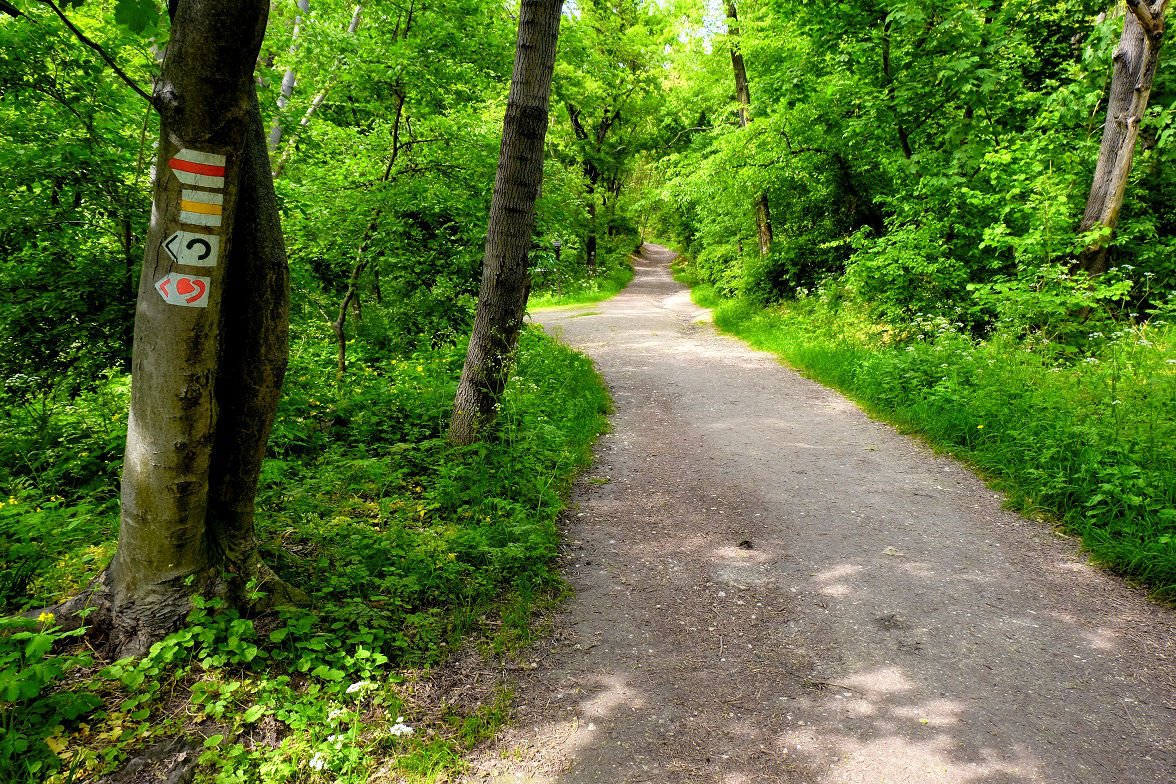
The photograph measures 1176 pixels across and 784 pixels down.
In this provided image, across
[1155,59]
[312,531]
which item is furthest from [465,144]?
[1155,59]

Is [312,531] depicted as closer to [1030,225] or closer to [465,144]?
[465,144]

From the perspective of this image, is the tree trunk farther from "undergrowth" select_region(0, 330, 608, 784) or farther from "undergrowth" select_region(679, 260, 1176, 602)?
"undergrowth" select_region(0, 330, 608, 784)

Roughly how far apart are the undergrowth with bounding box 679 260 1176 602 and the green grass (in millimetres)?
10

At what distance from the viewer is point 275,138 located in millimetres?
8664

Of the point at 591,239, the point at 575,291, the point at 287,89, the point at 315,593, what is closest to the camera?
the point at 315,593

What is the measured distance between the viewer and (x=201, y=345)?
8.10ft

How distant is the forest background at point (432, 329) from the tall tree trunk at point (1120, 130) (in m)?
0.28

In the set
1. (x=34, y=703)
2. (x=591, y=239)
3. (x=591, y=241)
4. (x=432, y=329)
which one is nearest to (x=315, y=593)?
(x=34, y=703)

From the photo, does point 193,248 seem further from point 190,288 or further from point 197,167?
point 197,167

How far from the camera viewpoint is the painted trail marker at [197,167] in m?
2.27

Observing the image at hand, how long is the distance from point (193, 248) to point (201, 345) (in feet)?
1.28

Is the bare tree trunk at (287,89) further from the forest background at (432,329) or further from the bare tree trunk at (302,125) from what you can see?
the bare tree trunk at (302,125)

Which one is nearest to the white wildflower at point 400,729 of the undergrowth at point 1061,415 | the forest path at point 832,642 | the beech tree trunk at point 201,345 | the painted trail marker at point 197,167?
the forest path at point 832,642

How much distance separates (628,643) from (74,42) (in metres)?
5.61
